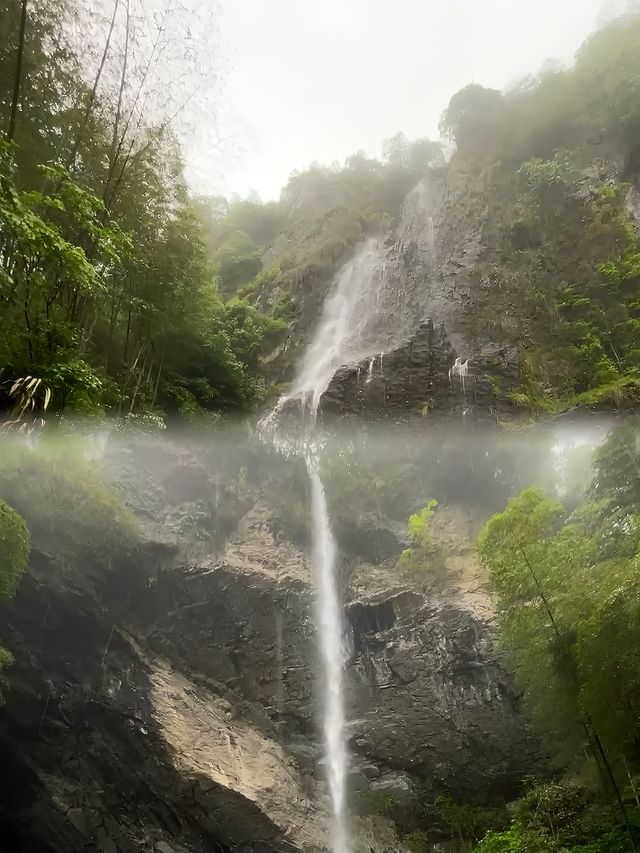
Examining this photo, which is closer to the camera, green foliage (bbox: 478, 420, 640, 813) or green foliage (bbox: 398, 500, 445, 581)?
green foliage (bbox: 478, 420, 640, 813)

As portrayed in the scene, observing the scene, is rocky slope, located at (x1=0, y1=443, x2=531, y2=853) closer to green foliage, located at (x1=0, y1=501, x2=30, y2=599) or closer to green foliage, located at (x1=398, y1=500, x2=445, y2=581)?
green foliage, located at (x1=398, y1=500, x2=445, y2=581)

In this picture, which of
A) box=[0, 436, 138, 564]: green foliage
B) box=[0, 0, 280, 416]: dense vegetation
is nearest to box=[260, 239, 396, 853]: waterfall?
box=[0, 0, 280, 416]: dense vegetation

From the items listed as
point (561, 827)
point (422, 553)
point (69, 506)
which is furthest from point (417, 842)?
point (69, 506)

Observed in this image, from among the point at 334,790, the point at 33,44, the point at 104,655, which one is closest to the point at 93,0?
the point at 33,44

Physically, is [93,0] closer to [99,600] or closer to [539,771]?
[99,600]

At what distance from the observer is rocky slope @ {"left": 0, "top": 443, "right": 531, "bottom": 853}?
745 centimetres

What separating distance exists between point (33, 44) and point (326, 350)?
37.4 feet

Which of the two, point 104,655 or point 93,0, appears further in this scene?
point 104,655

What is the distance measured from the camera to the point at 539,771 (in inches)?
335

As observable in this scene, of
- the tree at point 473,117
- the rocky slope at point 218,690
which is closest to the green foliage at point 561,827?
the rocky slope at point 218,690

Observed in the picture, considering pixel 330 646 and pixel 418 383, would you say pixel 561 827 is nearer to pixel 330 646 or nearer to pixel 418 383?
pixel 330 646

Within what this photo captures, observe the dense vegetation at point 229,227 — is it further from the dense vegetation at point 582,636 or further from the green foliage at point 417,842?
the green foliage at point 417,842

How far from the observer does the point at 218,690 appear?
9164mm

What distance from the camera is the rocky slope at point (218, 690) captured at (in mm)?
7445
